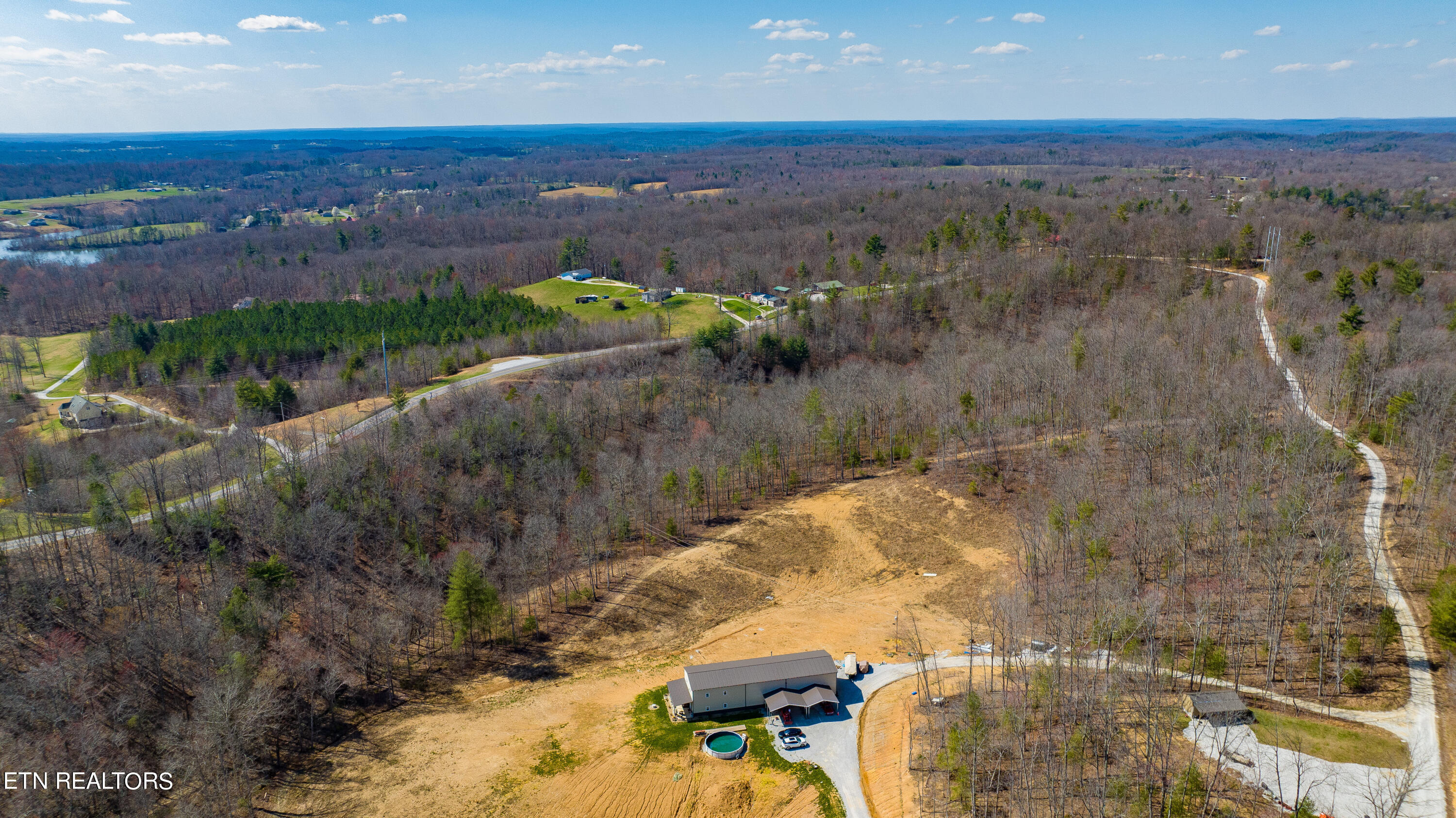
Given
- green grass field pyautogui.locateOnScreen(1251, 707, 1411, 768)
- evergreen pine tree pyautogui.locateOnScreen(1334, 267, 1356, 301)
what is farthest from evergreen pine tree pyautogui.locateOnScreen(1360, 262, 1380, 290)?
green grass field pyautogui.locateOnScreen(1251, 707, 1411, 768)

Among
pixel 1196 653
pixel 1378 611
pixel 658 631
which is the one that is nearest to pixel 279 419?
pixel 658 631

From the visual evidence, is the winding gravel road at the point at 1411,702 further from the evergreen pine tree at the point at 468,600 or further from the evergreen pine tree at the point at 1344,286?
the evergreen pine tree at the point at 468,600

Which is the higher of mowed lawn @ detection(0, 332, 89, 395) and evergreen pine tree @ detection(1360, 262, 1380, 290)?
evergreen pine tree @ detection(1360, 262, 1380, 290)

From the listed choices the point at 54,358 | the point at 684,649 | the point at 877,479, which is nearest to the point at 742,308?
the point at 877,479

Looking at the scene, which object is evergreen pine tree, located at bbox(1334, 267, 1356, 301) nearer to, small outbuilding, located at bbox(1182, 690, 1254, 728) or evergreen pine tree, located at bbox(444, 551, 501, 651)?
small outbuilding, located at bbox(1182, 690, 1254, 728)

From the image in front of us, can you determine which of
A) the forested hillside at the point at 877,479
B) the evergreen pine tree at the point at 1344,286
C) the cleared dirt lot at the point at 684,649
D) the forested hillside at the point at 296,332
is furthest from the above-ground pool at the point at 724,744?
the evergreen pine tree at the point at 1344,286

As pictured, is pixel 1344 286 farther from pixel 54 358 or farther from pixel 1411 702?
pixel 54 358

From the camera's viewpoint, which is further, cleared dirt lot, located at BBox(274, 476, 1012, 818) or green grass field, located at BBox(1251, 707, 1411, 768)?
cleared dirt lot, located at BBox(274, 476, 1012, 818)
